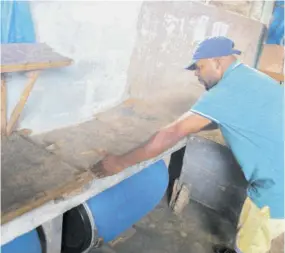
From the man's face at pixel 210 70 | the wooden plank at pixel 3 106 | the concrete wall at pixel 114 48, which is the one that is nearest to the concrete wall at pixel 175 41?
the concrete wall at pixel 114 48

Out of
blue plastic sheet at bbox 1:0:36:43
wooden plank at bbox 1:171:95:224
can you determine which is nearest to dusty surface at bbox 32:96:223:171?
wooden plank at bbox 1:171:95:224

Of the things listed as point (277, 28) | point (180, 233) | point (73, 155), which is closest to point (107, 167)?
point (73, 155)

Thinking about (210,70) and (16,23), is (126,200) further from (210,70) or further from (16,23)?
(16,23)

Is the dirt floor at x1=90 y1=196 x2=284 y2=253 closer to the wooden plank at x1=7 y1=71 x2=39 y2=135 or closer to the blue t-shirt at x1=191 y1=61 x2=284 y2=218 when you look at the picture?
→ the blue t-shirt at x1=191 y1=61 x2=284 y2=218

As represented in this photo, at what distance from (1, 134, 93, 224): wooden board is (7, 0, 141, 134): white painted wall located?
18cm

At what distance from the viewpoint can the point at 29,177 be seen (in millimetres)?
1333

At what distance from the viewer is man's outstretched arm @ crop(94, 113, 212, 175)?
1.40m

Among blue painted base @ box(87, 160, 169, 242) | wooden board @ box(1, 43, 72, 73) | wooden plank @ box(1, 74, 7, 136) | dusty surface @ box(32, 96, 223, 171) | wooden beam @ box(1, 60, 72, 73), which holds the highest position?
wooden board @ box(1, 43, 72, 73)

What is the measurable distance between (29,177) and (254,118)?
822mm

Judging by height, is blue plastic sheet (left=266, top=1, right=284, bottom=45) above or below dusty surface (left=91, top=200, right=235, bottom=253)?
above

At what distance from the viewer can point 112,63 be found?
1959mm

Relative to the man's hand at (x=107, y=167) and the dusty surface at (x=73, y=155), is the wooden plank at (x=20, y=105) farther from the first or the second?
the man's hand at (x=107, y=167)

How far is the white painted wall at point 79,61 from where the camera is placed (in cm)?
154

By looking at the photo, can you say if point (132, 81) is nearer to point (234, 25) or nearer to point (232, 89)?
point (234, 25)
